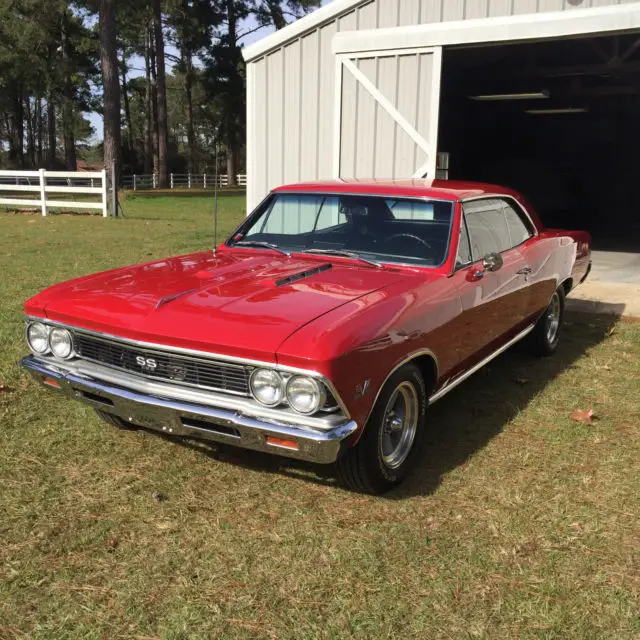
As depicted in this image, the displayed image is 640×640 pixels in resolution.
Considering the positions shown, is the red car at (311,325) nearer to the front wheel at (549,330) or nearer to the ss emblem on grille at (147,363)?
the ss emblem on grille at (147,363)

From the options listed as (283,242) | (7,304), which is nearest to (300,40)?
(7,304)

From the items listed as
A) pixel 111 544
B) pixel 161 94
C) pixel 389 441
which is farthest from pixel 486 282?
pixel 161 94

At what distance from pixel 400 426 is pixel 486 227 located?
1.79 metres

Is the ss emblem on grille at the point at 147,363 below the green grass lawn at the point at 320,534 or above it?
above

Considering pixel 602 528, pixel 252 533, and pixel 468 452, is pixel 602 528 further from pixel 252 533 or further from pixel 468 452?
pixel 252 533

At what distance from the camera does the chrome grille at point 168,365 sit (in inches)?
119

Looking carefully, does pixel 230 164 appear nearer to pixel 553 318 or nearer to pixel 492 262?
pixel 553 318

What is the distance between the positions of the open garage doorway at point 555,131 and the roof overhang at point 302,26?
3.64 metres

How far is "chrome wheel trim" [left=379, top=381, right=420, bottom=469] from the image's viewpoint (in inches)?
134

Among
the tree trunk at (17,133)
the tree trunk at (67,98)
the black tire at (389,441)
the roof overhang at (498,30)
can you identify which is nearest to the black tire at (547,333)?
the black tire at (389,441)

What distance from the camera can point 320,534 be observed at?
3062 millimetres

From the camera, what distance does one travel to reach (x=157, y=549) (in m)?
2.93

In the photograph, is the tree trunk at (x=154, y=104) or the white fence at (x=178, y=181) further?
the tree trunk at (x=154, y=104)

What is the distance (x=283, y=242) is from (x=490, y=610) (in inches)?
106
